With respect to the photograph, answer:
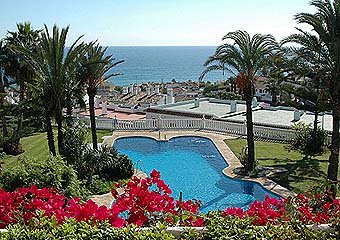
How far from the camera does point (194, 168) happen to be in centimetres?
1806

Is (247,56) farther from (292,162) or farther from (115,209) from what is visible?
(115,209)

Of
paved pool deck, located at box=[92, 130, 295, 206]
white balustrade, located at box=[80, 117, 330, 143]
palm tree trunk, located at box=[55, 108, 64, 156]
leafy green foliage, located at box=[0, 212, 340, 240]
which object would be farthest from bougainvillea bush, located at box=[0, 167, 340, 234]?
white balustrade, located at box=[80, 117, 330, 143]

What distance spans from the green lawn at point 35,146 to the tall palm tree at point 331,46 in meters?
11.5

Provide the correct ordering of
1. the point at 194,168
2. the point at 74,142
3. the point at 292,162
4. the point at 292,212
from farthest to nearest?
the point at 194,168 → the point at 292,162 → the point at 74,142 → the point at 292,212

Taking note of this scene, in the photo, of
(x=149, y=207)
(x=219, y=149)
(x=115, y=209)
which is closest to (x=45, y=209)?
(x=115, y=209)

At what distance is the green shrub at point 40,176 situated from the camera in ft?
32.1

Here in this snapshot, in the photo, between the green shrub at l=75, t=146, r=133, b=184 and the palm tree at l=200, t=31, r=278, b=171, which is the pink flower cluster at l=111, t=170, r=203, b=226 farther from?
the palm tree at l=200, t=31, r=278, b=171

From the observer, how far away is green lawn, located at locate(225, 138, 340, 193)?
47.7ft

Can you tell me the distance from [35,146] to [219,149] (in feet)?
29.9

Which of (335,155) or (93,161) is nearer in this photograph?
(335,155)

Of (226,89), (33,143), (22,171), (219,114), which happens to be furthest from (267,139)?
(226,89)

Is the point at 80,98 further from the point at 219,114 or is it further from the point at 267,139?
the point at 219,114

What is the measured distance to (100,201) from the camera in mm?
13016

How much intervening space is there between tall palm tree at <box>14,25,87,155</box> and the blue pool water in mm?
5083
